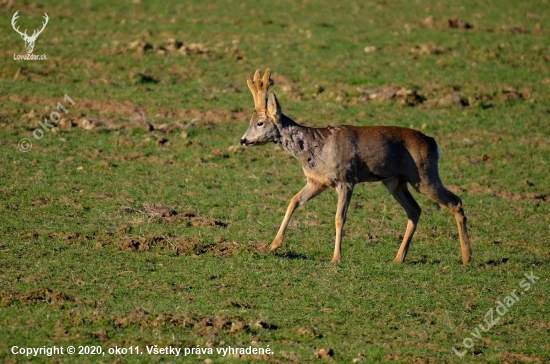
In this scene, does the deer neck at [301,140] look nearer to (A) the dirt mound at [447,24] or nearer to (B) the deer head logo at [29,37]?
(B) the deer head logo at [29,37]

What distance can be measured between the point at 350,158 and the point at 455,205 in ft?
5.59

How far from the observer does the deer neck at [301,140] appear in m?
13.6

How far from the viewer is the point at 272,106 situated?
13.7 meters

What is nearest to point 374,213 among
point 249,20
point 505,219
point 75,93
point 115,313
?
point 505,219

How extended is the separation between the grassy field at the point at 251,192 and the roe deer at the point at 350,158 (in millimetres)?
710

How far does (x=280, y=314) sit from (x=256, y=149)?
824cm

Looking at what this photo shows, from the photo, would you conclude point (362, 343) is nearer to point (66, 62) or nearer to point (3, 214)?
point (3, 214)

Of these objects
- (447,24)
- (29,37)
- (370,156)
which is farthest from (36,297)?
(447,24)

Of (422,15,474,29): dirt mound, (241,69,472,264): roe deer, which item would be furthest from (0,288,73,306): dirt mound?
(422,15,474,29): dirt mound

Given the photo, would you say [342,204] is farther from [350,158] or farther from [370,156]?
[370,156]

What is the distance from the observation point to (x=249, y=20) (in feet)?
95.6

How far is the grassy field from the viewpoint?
10.6 metres

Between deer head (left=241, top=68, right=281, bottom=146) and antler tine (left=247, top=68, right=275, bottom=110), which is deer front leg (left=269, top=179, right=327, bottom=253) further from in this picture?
antler tine (left=247, top=68, right=275, bottom=110)

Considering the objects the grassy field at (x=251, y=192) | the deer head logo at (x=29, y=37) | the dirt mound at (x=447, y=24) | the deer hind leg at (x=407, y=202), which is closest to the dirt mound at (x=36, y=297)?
the grassy field at (x=251, y=192)
